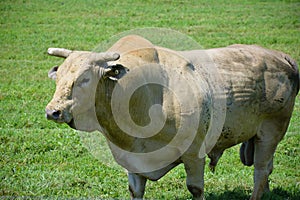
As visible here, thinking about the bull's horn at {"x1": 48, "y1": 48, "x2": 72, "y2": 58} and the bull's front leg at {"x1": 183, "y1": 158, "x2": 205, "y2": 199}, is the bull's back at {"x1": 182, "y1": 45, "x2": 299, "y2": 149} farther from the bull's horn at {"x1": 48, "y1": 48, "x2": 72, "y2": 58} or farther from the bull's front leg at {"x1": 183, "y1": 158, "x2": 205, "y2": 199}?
the bull's horn at {"x1": 48, "y1": 48, "x2": 72, "y2": 58}

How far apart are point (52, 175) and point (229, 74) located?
105 inches

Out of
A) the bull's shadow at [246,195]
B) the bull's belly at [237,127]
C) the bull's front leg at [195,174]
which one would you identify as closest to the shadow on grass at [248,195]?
the bull's shadow at [246,195]

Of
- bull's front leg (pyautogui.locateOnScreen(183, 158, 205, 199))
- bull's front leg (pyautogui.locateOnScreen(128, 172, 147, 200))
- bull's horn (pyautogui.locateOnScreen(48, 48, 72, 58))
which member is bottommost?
bull's front leg (pyautogui.locateOnScreen(128, 172, 147, 200))

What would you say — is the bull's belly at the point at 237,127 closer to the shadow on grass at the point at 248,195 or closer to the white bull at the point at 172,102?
the white bull at the point at 172,102

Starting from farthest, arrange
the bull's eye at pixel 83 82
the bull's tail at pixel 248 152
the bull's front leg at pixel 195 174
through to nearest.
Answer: the bull's tail at pixel 248 152 → the bull's front leg at pixel 195 174 → the bull's eye at pixel 83 82

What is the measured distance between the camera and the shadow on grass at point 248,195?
6742 millimetres

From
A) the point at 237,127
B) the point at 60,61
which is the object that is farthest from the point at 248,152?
the point at 60,61

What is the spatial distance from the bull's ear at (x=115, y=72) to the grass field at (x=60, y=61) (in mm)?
2137

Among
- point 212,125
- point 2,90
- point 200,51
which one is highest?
point 200,51

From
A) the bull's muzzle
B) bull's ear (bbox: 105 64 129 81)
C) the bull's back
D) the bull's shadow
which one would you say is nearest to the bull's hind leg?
the bull's back

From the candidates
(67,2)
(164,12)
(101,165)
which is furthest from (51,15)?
(101,165)

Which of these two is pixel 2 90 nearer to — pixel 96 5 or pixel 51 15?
pixel 51 15

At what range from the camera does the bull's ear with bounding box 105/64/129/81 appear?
486 cm

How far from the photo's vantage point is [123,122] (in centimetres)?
527
